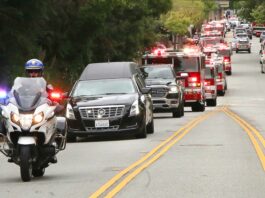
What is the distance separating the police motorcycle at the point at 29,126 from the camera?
1448cm

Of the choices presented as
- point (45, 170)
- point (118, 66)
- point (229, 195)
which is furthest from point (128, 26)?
point (229, 195)

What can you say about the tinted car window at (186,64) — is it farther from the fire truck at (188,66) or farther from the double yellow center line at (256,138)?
the double yellow center line at (256,138)

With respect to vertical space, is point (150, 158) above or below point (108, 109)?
above

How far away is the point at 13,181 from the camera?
14781 millimetres

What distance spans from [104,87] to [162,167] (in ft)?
28.8

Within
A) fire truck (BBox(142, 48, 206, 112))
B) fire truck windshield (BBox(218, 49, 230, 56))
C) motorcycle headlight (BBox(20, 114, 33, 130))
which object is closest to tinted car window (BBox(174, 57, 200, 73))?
fire truck (BBox(142, 48, 206, 112))

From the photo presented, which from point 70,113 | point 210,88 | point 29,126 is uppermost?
point 29,126

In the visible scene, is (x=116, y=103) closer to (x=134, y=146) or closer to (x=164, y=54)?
(x=134, y=146)

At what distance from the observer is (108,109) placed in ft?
76.2

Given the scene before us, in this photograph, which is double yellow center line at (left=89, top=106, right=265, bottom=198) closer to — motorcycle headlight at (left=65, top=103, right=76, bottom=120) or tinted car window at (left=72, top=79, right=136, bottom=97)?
tinted car window at (left=72, top=79, right=136, bottom=97)

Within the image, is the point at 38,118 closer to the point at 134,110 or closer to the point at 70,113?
the point at 134,110

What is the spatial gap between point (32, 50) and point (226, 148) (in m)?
15.0

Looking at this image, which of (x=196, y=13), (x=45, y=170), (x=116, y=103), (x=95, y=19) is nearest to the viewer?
(x=45, y=170)

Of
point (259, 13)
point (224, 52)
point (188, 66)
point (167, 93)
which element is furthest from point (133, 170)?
point (259, 13)
